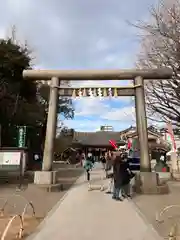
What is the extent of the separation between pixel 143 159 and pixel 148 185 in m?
1.40

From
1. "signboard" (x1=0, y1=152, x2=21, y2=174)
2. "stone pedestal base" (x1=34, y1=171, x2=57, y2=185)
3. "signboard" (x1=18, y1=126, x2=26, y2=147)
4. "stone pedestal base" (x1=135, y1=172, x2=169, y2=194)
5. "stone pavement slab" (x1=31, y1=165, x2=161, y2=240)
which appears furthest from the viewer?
"signboard" (x1=18, y1=126, x2=26, y2=147)

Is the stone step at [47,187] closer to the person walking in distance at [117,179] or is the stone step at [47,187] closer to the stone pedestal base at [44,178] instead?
the stone pedestal base at [44,178]

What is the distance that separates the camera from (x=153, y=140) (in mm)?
58062

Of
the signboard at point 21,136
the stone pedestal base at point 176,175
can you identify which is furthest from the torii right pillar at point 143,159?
the signboard at point 21,136

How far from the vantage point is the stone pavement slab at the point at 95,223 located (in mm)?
7367

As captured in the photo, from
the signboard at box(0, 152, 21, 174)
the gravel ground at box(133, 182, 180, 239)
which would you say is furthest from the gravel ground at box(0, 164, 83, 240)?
the signboard at box(0, 152, 21, 174)

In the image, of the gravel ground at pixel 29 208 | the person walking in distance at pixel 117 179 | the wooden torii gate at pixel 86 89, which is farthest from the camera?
the wooden torii gate at pixel 86 89

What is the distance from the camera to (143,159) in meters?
16.4

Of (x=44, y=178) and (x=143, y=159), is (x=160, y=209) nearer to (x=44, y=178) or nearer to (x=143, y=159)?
(x=143, y=159)

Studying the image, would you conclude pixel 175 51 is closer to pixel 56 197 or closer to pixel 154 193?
pixel 154 193

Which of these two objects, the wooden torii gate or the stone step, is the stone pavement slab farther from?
the wooden torii gate

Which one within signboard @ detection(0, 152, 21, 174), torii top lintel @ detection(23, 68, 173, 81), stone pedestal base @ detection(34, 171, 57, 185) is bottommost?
stone pedestal base @ detection(34, 171, 57, 185)

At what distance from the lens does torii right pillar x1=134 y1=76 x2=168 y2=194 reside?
15.4 meters

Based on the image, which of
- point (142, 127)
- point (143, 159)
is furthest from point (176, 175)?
point (142, 127)
